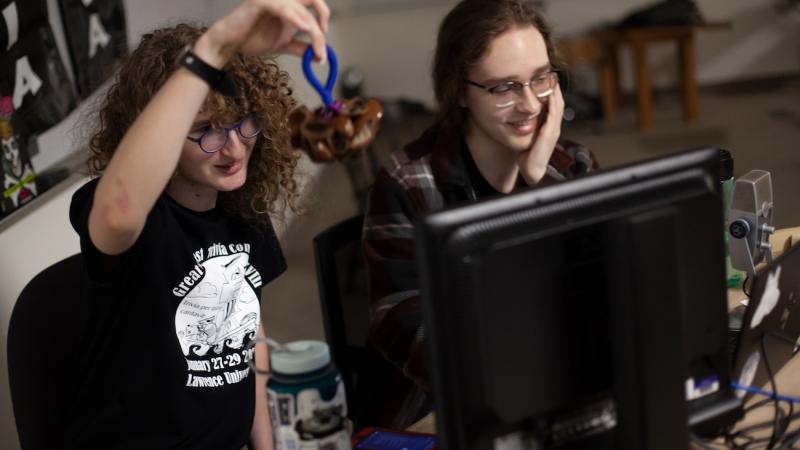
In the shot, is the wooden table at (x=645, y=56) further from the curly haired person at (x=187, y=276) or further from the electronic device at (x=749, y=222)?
the curly haired person at (x=187, y=276)

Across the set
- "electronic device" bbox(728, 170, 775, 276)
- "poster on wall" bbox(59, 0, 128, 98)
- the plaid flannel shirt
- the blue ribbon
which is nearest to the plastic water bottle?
"electronic device" bbox(728, 170, 775, 276)

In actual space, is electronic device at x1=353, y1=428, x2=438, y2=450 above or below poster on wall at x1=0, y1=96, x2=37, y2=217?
below

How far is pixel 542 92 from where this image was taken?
1848mm

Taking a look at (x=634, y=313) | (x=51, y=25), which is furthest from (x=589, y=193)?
(x=51, y=25)

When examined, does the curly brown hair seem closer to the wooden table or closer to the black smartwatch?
the black smartwatch

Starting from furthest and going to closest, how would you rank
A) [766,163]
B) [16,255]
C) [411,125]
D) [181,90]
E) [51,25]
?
[411,125]
[766,163]
[51,25]
[16,255]
[181,90]

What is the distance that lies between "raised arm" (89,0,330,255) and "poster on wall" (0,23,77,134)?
103 centimetres

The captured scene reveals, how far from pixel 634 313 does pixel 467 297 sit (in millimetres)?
185

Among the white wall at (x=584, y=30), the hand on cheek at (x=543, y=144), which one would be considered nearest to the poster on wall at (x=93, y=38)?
the hand on cheek at (x=543, y=144)

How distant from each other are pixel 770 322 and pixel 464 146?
72 cm

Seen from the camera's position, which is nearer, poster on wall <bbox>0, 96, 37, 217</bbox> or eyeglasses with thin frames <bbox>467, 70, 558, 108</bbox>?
eyeglasses with thin frames <bbox>467, 70, 558, 108</bbox>

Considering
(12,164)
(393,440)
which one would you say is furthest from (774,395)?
(12,164)

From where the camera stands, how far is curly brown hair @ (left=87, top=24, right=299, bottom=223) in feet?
4.87

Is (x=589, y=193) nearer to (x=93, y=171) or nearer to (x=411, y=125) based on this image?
(x=93, y=171)
